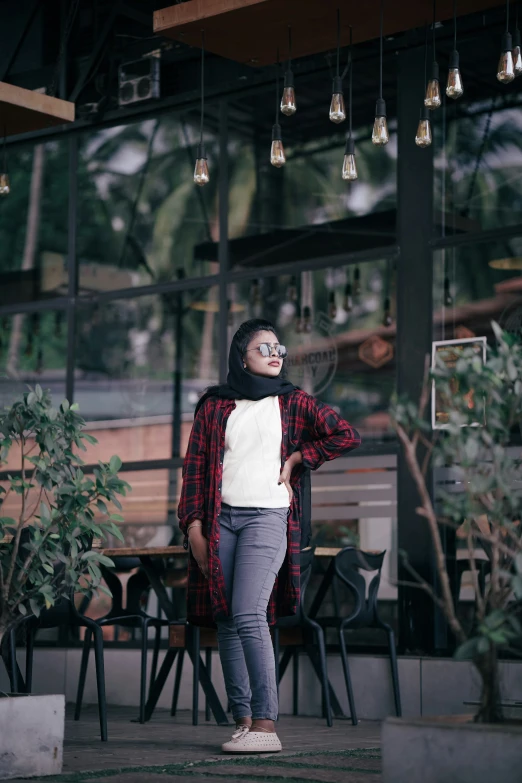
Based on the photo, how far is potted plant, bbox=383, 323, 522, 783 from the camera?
9.60ft

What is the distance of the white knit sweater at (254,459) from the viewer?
4.65 metres

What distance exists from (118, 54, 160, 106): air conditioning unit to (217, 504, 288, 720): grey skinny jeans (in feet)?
15.0

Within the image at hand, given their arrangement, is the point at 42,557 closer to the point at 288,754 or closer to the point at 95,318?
the point at 288,754

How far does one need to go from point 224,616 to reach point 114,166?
4986mm

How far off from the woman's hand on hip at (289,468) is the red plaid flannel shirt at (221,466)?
22mm

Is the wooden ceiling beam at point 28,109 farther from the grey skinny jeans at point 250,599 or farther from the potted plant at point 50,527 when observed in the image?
the grey skinny jeans at point 250,599

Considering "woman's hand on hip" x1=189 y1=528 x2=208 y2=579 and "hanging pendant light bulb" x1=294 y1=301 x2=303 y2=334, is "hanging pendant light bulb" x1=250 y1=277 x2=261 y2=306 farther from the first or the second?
"woman's hand on hip" x1=189 y1=528 x2=208 y2=579

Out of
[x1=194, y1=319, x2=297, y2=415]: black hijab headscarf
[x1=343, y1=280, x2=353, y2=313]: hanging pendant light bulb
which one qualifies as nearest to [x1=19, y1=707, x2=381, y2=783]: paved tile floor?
[x1=194, y1=319, x2=297, y2=415]: black hijab headscarf

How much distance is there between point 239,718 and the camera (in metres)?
4.67

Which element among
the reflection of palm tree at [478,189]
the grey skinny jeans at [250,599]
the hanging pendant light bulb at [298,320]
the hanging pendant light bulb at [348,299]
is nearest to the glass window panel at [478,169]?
the reflection of palm tree at [478,189]

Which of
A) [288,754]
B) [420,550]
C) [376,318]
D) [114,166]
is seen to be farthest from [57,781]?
[114,166]

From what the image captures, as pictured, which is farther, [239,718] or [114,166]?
[114,166]

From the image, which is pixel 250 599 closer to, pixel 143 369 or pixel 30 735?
pixel 30 735

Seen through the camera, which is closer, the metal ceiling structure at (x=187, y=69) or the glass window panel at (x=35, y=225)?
the metal ceiling structure at (x=187, y=69)
